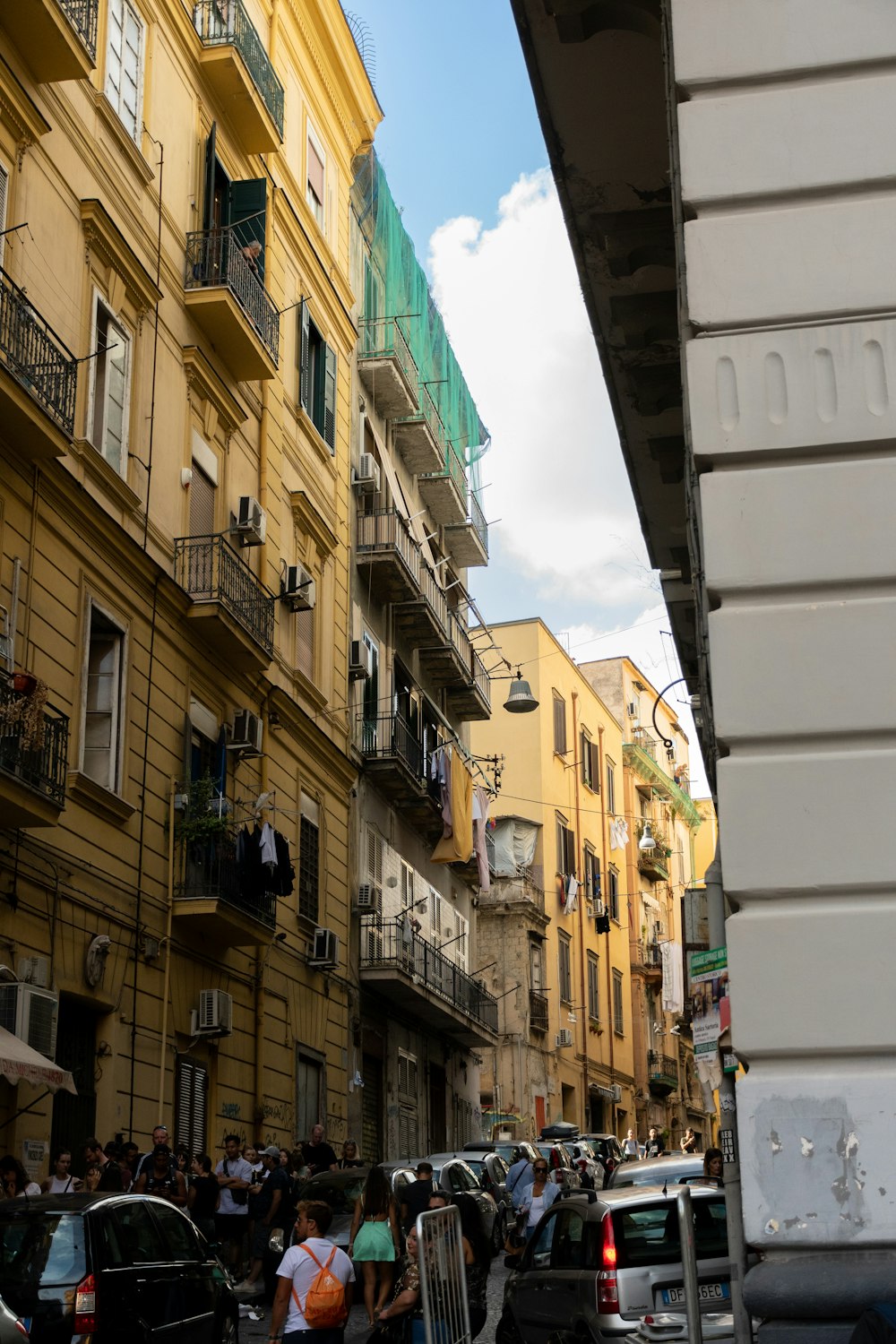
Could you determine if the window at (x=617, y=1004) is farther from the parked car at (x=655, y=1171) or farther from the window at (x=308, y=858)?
A: the parked car at (x=655, y=1171)

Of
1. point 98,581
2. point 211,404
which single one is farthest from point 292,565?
point 98,581

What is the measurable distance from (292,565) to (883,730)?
21521 mm

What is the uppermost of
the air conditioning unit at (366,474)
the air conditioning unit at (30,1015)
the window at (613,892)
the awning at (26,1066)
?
the air conditioning unit at (366,474)

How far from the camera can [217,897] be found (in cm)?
2056

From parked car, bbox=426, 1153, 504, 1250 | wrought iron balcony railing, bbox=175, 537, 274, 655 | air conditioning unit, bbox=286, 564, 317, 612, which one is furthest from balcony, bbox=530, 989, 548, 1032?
wrought iron balcony railing, bbox=175, 537, 274, 655

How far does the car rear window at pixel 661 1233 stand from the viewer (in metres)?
11.6

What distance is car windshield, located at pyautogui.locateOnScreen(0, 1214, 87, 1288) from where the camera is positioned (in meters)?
10.4

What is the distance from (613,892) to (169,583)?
4292cm

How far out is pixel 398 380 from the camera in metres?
33.9

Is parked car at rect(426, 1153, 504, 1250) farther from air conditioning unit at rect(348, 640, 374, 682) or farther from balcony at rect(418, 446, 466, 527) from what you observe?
balcony at rect(418, 446, 466, 527)

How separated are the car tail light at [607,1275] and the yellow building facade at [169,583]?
650cm

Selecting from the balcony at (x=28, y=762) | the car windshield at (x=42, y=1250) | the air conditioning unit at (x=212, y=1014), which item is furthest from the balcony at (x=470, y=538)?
the car windshield at (x=42, y=1250)

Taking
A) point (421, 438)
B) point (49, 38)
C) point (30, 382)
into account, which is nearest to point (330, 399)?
point (421, 438)

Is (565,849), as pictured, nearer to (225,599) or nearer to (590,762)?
(590,762)
